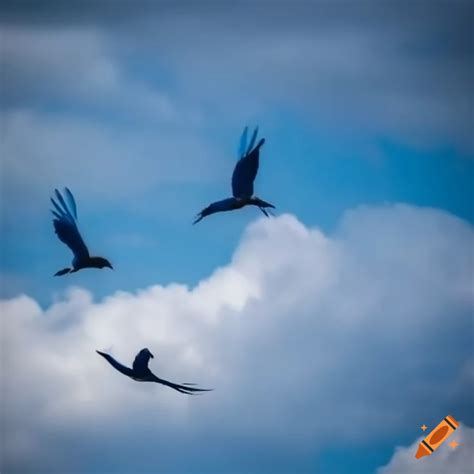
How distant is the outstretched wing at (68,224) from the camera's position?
26.0 metres

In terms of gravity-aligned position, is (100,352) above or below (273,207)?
below

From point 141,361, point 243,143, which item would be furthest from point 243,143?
point 141,361

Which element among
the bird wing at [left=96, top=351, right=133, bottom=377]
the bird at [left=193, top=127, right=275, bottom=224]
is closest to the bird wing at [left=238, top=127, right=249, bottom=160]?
the bird at [left=193, top=127, right=275, bottom=224]

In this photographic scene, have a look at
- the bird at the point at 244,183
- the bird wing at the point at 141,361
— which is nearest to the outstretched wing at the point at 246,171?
the bird at the point at 244,183

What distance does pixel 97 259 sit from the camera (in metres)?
26.8

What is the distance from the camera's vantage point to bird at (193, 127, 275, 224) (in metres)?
25.4

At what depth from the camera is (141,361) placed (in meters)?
24.9

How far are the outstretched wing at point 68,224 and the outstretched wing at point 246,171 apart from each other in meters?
3.48

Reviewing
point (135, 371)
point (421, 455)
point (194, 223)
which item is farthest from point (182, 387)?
point (421, 455)

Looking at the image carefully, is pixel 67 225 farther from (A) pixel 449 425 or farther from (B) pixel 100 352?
(A) pixel 449 425

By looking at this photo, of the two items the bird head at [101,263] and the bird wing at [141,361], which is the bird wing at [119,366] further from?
the bird head at [101,263]

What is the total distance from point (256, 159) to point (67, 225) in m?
4.35

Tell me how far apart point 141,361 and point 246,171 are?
459cm

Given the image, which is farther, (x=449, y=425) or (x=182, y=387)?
(x=449, y=425)
